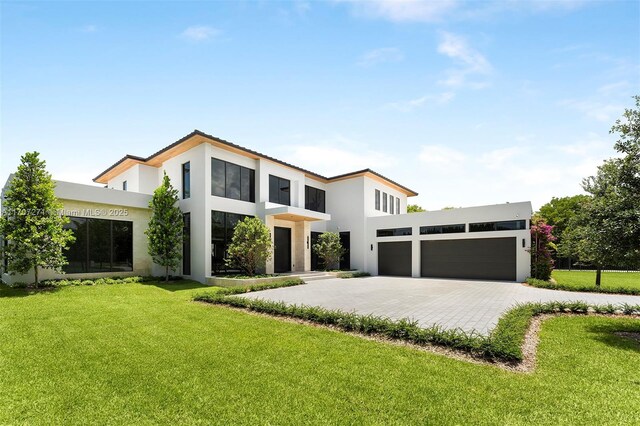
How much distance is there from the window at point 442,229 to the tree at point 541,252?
12.8 feet

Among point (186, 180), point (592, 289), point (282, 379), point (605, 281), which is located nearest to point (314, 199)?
point (186, 180)

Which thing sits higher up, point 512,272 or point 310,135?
point 310,135

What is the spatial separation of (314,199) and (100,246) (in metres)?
14.2

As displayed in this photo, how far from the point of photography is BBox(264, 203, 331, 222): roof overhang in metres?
18.3

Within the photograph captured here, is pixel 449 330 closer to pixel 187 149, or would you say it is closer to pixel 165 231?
pixel 165 231

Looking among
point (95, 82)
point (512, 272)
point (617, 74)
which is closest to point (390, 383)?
point (617, 74)

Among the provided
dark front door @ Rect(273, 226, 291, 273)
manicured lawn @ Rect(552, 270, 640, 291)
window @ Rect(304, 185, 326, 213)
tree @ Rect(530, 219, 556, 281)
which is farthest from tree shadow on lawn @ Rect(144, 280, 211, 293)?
tree @ Rect(530, 219, 556, 281)

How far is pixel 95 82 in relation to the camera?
34.5 ft

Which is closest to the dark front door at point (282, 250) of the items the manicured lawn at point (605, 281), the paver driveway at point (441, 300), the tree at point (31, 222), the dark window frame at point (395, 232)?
the paver driveway at point (441, 300)

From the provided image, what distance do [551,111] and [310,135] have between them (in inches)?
346

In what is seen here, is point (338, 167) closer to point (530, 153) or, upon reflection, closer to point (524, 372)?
point (530, 153)

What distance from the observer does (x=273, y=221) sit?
19.4 metres

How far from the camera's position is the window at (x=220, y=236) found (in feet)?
55.0

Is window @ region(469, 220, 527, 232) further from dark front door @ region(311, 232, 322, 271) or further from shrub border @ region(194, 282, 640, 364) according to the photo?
dark front door @ region(311, 232, 322, 271)
